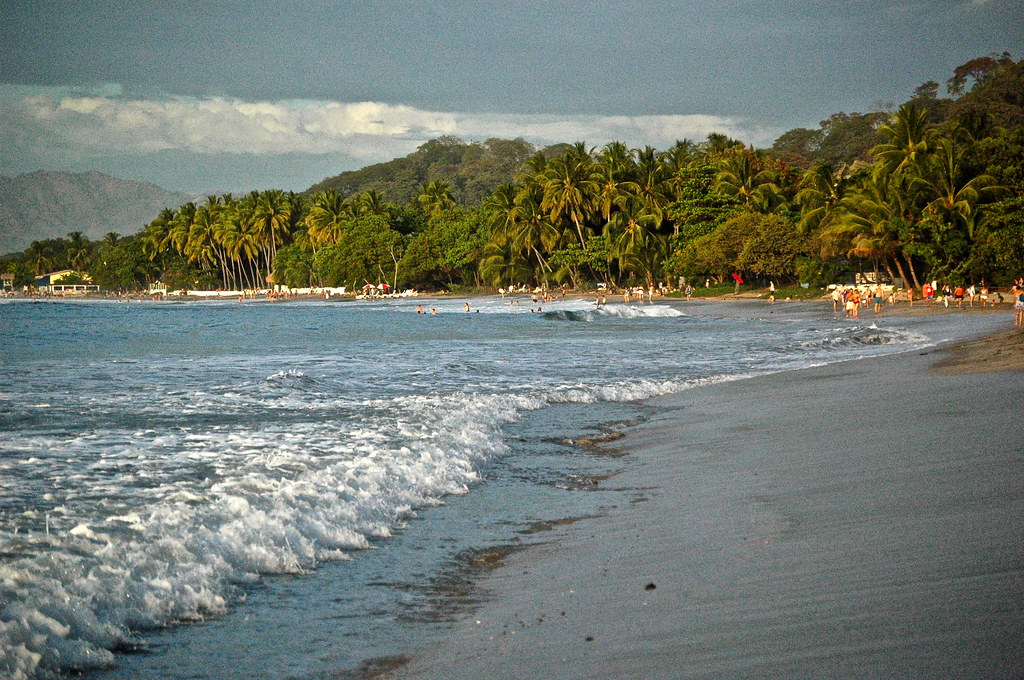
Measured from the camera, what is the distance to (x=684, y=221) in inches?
2655

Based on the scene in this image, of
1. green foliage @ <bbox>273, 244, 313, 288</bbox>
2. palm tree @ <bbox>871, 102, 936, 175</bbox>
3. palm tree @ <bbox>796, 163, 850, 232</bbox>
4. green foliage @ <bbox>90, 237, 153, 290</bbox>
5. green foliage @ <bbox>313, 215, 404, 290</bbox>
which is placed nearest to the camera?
palm tree @ <bbox>871, 102, 936, 175</bbox>

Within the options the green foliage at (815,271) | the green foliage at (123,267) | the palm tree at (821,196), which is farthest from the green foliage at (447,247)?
the green foliage at (123,267)

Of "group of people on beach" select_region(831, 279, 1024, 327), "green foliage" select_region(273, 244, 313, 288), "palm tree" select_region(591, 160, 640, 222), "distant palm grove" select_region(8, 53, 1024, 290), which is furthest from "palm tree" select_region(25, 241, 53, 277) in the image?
"group of people on beach" select_region(831, 279, 1024, 327)

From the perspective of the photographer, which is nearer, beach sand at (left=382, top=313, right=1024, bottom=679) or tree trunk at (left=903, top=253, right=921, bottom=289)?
beach sand at (left=382, top=313, right=1024, bottom=679)

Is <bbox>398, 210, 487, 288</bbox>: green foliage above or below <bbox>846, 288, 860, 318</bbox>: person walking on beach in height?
above

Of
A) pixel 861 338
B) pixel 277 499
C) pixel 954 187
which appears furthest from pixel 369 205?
pixel 277 499

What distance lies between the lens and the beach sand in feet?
11.2

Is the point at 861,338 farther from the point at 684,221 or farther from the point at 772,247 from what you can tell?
A: the point at 684,221

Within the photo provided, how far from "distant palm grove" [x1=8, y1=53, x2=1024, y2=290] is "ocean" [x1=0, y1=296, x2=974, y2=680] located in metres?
29.5

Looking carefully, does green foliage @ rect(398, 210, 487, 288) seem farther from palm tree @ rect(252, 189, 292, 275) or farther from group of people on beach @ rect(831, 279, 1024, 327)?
group of people on beach @ rect(831, 279, 1024, 327)

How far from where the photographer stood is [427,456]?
8578 mm

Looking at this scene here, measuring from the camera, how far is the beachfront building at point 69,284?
553ft

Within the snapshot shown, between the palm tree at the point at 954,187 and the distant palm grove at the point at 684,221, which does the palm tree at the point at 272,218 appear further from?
the palm tree at the point at 954,187

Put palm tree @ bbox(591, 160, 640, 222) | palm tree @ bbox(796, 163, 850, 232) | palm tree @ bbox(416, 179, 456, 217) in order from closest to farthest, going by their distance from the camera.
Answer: palm tree @ bbox(796, 163, 850, 232) < palm tree @ bbox(591, 160, 640, 222) < palm tree @ bbox(416, 179, 456, 217)
